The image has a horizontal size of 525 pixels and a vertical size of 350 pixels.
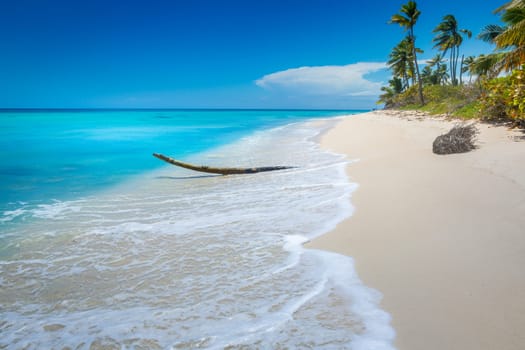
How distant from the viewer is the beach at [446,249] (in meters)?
2.03

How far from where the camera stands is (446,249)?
307 cm

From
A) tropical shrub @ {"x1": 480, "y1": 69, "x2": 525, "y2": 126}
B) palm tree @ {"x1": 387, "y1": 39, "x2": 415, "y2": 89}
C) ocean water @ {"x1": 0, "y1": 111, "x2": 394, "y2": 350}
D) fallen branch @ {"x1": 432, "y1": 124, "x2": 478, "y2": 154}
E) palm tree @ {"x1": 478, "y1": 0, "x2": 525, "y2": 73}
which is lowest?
ocean water @ {"x1": 0, "y1": 111, "x2": 394, "y2": 350}

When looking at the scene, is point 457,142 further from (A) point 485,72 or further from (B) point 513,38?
(A) point 485,72

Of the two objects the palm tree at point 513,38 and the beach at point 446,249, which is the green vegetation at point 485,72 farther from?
the beach at point 446,249

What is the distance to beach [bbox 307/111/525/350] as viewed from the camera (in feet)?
6.66

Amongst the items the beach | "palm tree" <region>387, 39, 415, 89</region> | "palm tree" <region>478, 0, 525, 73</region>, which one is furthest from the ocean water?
"palm tree" <region>387, 39, 415, 89</region>

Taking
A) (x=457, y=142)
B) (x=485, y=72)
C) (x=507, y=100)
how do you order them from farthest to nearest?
(x=485, y=72) < (x=507, y=100) < (x=457, y=142)

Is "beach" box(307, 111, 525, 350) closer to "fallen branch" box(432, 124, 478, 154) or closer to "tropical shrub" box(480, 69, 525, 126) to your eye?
"fallen branch" box(432, 124, 478, 154)

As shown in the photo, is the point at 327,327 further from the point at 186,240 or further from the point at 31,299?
the point at 31,299

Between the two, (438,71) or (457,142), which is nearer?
(457,142)

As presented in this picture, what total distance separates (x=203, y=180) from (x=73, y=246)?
460cm

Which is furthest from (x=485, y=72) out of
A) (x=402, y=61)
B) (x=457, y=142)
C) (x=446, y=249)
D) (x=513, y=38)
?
(x=402, y=61)

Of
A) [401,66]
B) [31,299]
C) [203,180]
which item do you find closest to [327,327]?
[31,299]

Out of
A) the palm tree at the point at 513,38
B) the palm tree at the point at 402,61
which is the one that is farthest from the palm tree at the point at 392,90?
the palm tree at the point at 513,38
